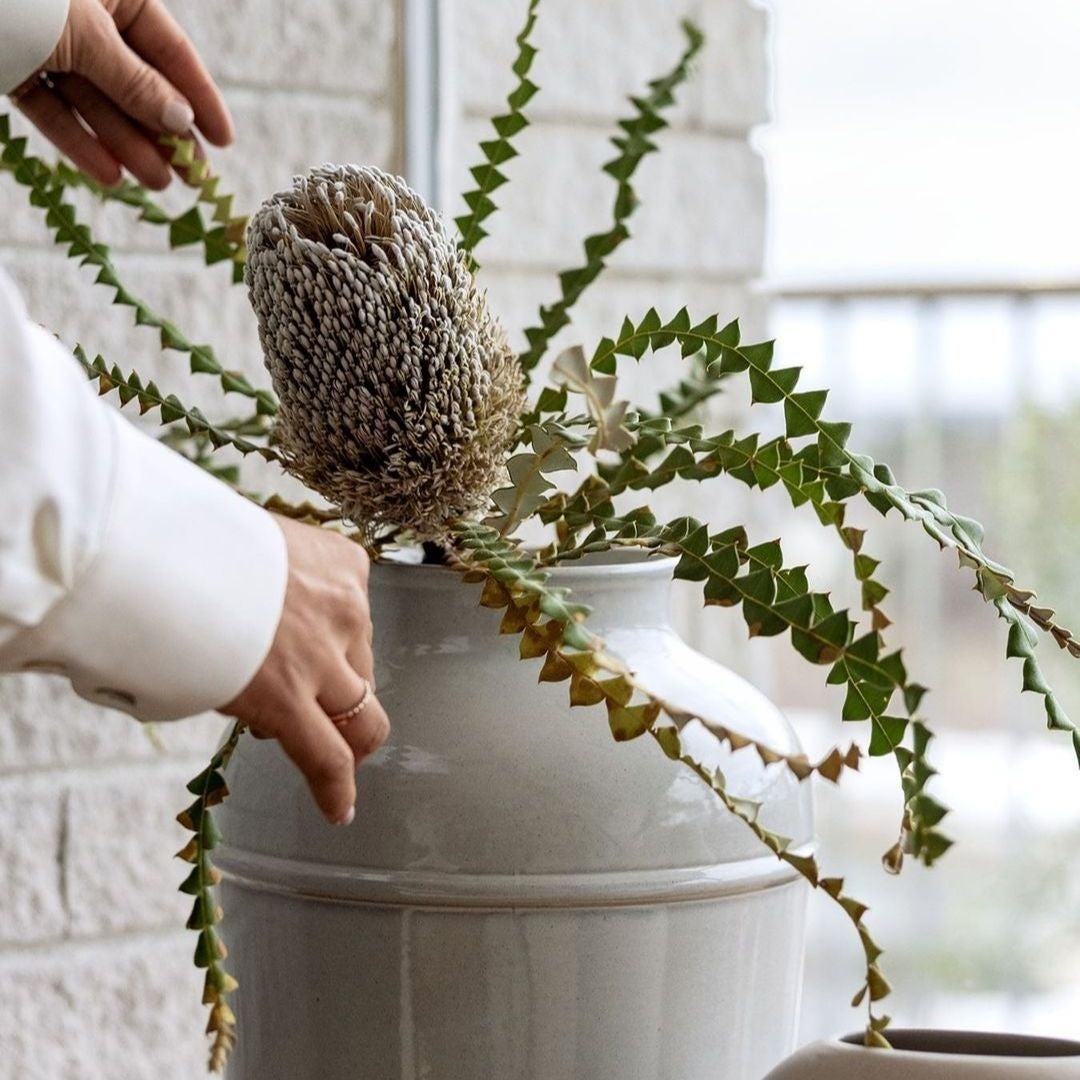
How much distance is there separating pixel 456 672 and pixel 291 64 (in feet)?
1.82

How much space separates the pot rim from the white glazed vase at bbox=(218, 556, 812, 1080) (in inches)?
2.4

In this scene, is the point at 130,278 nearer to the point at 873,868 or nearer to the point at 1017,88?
the point at 873,868

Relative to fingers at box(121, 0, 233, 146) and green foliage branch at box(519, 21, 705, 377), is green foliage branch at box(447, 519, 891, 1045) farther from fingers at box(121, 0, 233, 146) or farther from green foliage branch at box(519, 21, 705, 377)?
fingers at box(121, 0, 233, 146)

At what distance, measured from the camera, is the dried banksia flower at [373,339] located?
52 cm

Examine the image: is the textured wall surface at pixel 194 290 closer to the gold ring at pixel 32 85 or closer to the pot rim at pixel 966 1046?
the gold ring at pixel 32 85

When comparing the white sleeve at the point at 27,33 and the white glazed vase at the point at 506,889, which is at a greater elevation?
the white sleeve at the point at 27,33

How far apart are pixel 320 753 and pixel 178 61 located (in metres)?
0.43

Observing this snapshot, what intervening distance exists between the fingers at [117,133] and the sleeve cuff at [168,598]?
1.20ft

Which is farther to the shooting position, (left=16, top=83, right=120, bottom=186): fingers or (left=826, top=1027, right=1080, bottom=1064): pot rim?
(left=16, top=83, right=120, bottom=186): fingers

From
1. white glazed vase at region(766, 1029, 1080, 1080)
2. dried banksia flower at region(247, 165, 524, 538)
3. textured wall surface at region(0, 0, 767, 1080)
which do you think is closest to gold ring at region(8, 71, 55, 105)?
textured wall surface at region(0, 0, 767, 1080)

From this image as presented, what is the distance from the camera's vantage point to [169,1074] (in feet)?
3.11

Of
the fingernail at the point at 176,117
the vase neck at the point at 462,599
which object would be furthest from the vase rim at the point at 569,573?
the fingernail at the point at 176,117

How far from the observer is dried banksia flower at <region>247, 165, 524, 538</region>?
52cm

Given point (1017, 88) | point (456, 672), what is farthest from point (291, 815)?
point (1017, 88)
